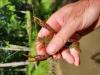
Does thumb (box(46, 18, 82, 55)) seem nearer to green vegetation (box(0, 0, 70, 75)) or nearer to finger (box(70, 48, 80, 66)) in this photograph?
finger (box(70, 48, 80, 66))

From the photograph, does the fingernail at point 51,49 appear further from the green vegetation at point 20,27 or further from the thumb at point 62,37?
the green vegetation at point 20,27

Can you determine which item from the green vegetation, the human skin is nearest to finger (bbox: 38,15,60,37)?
the human skin

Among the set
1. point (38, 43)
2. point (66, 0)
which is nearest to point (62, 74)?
point (66, 0)

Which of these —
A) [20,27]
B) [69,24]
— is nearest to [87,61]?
[20,27]

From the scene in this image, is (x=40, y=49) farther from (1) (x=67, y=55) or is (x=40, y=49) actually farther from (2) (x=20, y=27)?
(2) (x=20, y=27)

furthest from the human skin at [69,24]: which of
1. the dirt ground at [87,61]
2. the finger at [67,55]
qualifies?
the dirt ground at [87,61]

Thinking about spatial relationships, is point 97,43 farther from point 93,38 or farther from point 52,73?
point 52,73
